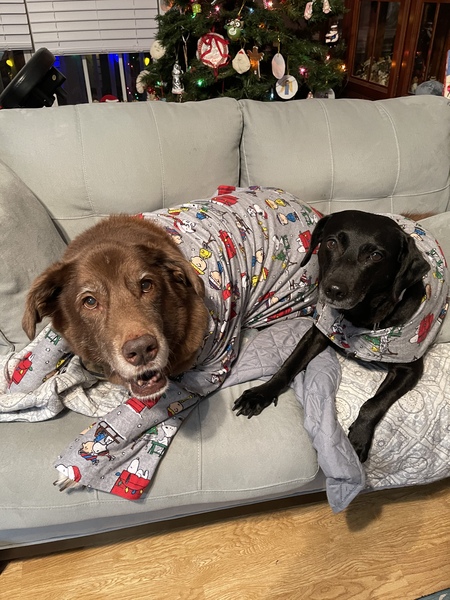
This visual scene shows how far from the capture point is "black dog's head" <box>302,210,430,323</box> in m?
1.30

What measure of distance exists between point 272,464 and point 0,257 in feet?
3.49

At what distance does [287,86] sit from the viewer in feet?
9.39

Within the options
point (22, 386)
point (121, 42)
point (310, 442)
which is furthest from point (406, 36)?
point (22, 386)

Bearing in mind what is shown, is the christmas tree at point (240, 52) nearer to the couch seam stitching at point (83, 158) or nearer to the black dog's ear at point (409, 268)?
the couch seam stitching at point (83, 158)

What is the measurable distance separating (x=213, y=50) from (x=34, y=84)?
119cm

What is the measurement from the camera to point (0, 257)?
138 centimetres

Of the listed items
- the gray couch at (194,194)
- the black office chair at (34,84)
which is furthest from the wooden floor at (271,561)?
the black office chair at (34,84)

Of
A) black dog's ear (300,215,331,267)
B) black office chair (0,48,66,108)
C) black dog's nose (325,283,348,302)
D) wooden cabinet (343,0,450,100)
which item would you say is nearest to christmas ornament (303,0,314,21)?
wooden cabinet (343,0,450,100)

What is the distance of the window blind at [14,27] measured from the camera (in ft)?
9.80

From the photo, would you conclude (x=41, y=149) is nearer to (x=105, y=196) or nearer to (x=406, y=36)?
(x=105, y=196)

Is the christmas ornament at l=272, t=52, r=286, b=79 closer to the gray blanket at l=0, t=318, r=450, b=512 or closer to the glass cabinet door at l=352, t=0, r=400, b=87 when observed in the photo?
the glass cabinet door at l=352, t=0, r=400, b=87

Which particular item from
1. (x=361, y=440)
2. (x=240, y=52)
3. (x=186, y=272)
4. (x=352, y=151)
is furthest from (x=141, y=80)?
(x=361, y=440)

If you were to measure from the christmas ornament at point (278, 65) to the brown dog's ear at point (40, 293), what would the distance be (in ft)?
7.49

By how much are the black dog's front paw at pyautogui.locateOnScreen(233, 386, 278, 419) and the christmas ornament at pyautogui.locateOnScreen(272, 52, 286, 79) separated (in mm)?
2232
